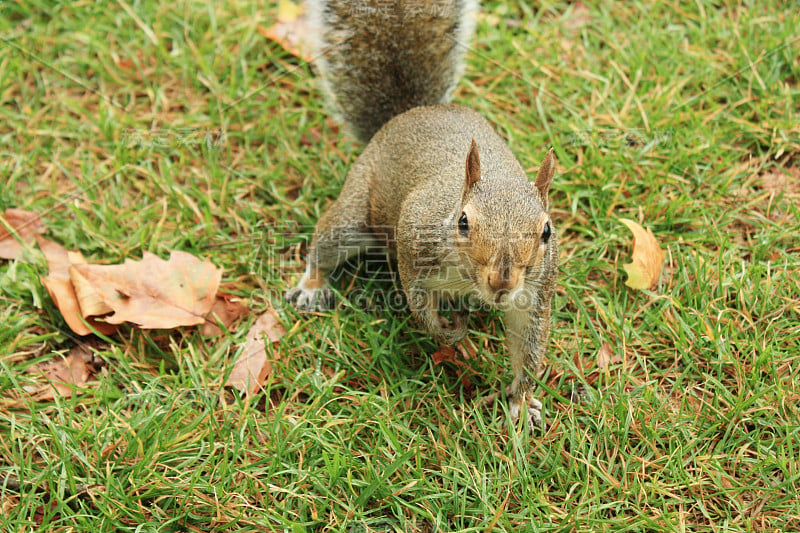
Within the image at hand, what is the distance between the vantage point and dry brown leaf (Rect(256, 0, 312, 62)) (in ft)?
10.5

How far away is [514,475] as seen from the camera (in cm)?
213

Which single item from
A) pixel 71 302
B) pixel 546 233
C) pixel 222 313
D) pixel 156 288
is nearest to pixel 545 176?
pixel 546 233

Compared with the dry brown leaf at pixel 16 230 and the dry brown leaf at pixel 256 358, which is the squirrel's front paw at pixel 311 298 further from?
the dry brown leaf at pixel 16 230

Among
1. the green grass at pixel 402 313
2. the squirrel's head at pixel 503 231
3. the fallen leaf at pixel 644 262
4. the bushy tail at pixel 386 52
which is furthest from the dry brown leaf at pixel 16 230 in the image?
the fallen leaf at pixel 644 262

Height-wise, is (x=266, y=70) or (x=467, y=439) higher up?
(x=266, y=70)

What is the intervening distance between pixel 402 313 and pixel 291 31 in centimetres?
138

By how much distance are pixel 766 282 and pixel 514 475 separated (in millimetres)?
1034

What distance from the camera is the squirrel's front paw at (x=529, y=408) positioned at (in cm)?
226

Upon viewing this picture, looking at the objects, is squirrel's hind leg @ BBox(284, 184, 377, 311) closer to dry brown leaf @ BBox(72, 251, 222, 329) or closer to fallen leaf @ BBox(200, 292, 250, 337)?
fallen leaf @ BBox(200, 292, 250, 337)

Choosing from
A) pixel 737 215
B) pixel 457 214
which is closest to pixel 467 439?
pixel 457 214

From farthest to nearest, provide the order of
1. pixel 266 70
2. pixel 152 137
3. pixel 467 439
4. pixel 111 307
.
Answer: pixel 266 70 < pixel 152 137 < pixel 111 307 < pixel 467 439

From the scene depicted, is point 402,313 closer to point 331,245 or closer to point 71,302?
point 331,245

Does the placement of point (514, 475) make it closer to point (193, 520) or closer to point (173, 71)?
point (193, 520)

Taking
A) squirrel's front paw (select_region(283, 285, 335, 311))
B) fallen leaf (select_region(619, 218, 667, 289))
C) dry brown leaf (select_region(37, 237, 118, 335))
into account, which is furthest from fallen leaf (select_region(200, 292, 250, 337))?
fallen leaf (select_region(619, 218, 667, 289))
